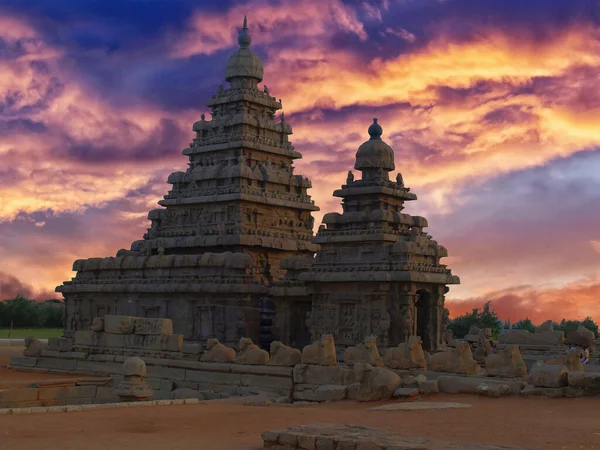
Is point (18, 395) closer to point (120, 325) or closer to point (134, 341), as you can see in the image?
point (134, 341)

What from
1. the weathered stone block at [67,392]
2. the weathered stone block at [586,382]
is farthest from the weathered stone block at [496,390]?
the weathered stone block at [67,392]

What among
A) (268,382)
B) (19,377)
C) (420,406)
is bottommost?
(19,377)

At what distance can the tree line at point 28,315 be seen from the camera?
8294 centimetres

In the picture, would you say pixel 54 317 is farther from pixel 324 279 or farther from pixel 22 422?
pixel 22 422

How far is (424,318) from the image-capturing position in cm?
3597

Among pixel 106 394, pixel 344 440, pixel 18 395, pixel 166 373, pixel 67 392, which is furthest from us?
pixel 166 373

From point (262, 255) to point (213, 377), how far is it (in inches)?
589

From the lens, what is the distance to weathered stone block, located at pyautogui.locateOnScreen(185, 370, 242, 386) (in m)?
26.7

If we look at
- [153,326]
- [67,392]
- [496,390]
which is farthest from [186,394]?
[496,390]

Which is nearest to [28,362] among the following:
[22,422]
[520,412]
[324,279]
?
[324,279]

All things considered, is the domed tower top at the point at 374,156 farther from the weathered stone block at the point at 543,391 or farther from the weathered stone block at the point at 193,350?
the weathered stone block at the point at 543,391

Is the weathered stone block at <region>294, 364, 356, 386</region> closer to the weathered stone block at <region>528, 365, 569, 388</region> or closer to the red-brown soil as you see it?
the weathered stone block at <region>528, 365, 569, 388</region>

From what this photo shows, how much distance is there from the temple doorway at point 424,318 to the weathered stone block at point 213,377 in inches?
424

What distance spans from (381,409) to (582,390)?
13.6 feet
